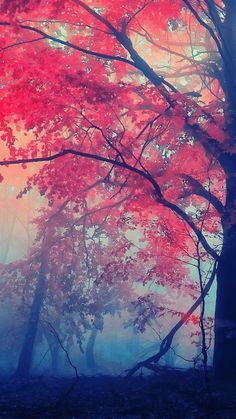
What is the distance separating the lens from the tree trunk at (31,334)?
1759 cm

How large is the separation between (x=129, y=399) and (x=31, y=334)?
1100cm

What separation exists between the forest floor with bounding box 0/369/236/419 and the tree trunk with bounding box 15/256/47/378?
6.84 m

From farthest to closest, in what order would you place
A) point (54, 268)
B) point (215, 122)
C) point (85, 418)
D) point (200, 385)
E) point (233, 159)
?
point (54, 268) < point (233, 159) < point (215, 122) < point (200, 385) < point (85, 418)

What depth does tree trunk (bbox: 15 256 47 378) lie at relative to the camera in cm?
1759

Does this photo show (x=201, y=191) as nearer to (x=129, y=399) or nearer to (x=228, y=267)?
(x=228, y=267)

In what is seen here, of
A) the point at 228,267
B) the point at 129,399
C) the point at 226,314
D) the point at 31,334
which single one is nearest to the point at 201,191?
the point at 228,267

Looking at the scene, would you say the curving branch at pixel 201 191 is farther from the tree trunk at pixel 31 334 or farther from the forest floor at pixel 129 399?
the tree trunk at pixel 31 334

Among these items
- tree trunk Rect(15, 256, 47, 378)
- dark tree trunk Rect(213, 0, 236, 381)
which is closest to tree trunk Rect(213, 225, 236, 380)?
dark tree trunk Rect(213, 0, 236, 381)

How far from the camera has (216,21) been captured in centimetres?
954

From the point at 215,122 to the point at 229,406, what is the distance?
22.7 ft

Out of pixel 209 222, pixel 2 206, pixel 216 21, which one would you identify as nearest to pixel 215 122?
pixel 216 21

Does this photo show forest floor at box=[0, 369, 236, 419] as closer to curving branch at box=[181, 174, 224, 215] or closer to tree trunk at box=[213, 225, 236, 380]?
tree trunk at box=[213, 225, 236, 380]

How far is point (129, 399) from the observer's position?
8227 mm

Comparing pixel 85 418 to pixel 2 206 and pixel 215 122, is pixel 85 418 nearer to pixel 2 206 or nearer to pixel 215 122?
pixel 215 122
